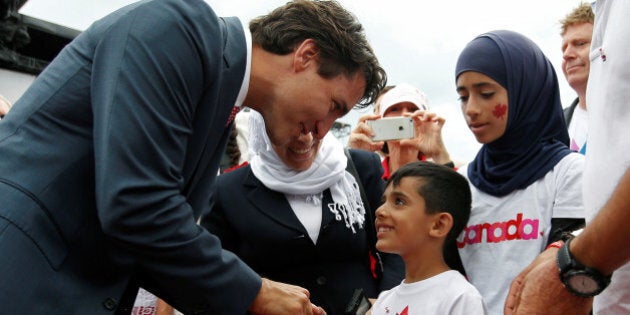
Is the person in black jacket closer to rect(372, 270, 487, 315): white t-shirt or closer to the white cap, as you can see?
rect(372, 270, 487, 315): white t-shirt

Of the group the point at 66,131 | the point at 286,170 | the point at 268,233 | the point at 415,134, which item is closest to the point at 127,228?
the point at 66,131

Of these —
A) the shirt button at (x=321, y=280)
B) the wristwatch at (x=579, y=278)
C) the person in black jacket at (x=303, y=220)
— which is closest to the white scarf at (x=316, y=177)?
the person in black jacket at (x=303, y=220)

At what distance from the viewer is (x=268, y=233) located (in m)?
2.96

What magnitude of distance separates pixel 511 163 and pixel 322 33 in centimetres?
114

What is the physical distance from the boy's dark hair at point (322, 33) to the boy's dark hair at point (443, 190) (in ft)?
3.05

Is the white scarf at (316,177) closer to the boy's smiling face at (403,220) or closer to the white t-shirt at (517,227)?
the boy's smiling face at (403,220)

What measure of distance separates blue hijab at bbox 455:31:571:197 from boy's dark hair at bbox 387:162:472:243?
10 centimetres

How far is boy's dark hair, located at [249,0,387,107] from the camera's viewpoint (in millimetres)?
2178

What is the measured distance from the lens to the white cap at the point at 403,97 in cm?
428

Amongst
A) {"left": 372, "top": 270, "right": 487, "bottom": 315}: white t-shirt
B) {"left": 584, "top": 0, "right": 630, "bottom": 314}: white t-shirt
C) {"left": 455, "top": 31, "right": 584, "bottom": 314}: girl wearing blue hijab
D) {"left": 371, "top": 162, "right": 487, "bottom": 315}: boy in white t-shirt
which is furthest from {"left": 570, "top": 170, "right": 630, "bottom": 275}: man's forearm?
{"left": 371, "top": 162, "right": 487, "bottom": 315}: boy in white t-shirt

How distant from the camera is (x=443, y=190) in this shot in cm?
302

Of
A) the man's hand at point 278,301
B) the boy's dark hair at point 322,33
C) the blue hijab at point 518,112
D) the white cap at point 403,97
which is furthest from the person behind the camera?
the white cap at point 403,97

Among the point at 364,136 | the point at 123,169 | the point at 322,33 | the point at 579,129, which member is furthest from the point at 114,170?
the point at 579,129

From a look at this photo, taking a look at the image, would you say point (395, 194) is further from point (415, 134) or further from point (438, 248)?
point (415, 134)
